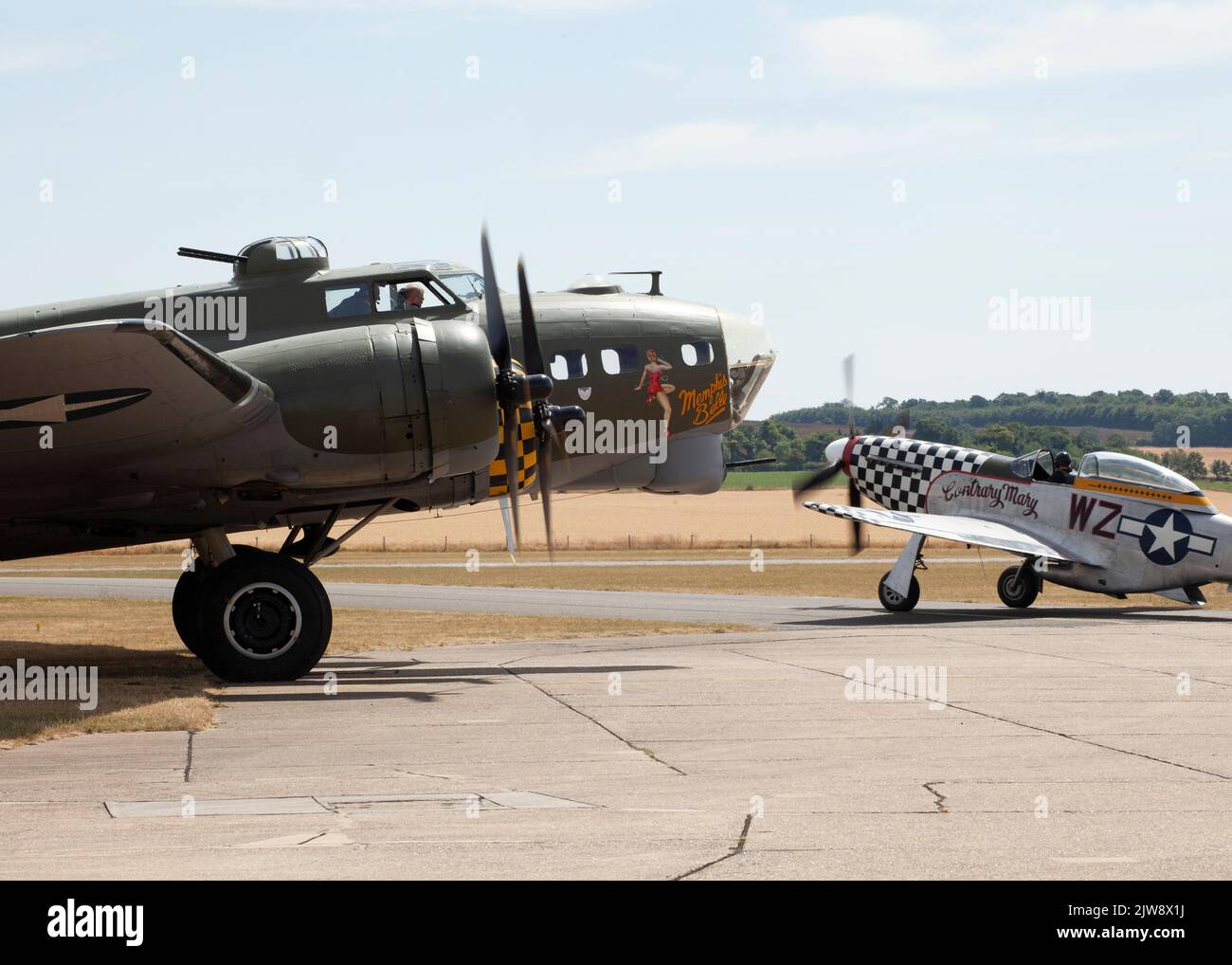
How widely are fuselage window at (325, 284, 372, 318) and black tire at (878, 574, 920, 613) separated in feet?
52.1

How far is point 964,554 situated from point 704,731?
4961cm

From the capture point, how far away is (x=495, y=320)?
16562 mm

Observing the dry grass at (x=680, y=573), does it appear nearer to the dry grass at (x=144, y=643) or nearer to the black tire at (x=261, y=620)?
the dry grass at (x=144, y=643)

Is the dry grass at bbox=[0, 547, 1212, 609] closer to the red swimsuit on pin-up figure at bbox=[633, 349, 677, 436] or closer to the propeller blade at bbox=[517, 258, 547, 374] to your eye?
the red swimsuit on pin-up figure at bbox=[633, 349, 677, 436]

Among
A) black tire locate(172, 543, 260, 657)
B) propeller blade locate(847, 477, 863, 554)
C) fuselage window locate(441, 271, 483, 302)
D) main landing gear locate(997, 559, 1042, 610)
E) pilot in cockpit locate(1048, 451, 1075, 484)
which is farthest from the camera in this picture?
propeller blade locate(847, 477, 863, 554)

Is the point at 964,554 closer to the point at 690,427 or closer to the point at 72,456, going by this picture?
the point at 690,427

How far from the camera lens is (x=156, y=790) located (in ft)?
32.2

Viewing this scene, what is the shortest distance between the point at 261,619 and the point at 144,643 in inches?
270

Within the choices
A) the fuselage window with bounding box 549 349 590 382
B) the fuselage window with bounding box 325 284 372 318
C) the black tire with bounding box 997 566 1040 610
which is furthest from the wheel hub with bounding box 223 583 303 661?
the black tire with bounding box 997 566 1040 610

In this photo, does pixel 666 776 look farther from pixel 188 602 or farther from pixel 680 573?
pixel 680 573

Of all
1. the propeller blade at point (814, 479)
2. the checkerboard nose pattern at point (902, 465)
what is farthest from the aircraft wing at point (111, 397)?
the propeller blade at point (814, 479)

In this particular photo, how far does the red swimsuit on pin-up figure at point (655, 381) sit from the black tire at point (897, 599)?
13042mm

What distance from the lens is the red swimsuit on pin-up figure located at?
18469 mm

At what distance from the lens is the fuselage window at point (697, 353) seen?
61.4 feet
